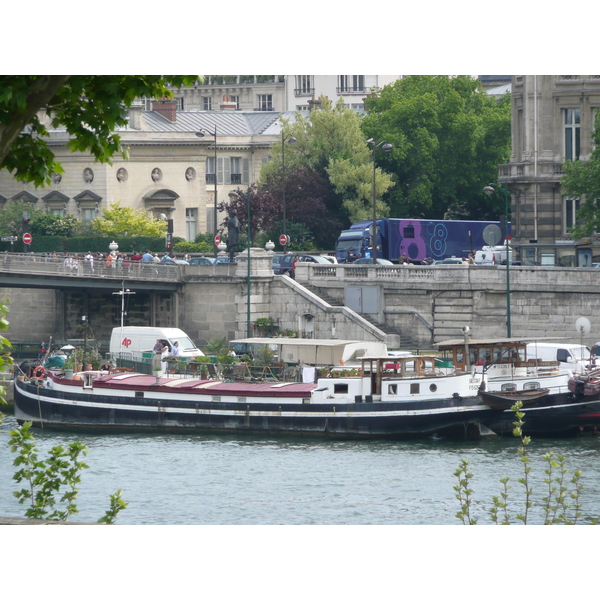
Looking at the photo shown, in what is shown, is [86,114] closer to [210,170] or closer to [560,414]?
[560,414]

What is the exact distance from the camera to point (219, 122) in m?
80.6

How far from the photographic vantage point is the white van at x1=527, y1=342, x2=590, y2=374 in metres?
38.1

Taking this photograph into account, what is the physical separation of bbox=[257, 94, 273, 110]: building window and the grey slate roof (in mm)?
17549

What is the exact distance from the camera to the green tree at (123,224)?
66688mm

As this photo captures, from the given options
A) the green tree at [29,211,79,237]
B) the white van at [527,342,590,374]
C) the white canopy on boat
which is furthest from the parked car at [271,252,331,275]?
the white van at [527,342,590,374]

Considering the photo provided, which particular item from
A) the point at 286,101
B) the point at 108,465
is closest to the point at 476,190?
the point at 286,101

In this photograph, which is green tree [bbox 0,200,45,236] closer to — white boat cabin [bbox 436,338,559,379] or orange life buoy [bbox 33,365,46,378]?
orange life buoy [bbox 33,365,46,378]

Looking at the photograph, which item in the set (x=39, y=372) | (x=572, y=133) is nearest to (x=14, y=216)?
(x=39, y=372)

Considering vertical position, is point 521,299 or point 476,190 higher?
point 476,190

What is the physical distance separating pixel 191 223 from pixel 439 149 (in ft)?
47.7

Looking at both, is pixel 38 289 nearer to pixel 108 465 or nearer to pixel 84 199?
pixel 84 199

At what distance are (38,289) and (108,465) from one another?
22992 mm

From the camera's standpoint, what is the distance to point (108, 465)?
1292 inches

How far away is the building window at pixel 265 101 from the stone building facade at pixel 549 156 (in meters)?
51.7
